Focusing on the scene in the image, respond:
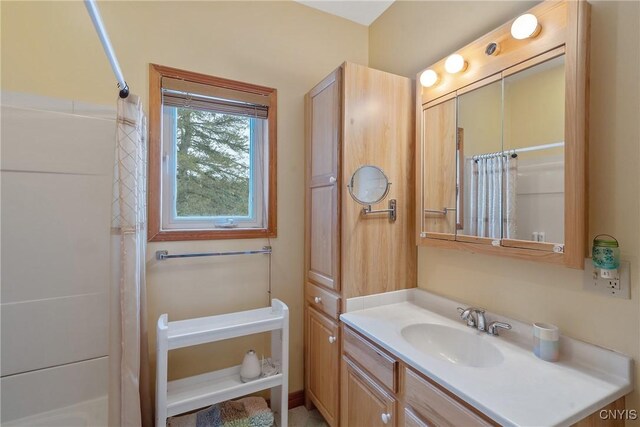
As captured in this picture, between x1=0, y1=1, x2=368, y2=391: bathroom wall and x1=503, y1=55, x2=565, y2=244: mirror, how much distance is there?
1199 millimetres

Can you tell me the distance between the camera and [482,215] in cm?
130

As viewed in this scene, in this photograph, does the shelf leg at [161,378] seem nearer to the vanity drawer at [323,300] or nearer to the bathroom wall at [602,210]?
the vanity drawer at [323,300]

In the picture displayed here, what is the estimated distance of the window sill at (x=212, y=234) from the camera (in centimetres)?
159

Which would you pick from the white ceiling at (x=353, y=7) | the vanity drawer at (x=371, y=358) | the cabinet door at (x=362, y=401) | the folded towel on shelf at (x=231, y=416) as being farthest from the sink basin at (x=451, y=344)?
the white ceiling at (x=353, y=7)

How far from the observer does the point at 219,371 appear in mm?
1650

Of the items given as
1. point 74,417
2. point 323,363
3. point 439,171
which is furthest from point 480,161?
point 74,417

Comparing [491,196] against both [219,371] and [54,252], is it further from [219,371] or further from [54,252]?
[54,252]

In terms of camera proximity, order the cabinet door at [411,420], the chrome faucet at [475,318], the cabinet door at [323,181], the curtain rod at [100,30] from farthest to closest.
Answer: the cabinet door at [323,181], the chrome faucet at [475,318], the cabinet door at [411,420], the curtain rod at [100,30]

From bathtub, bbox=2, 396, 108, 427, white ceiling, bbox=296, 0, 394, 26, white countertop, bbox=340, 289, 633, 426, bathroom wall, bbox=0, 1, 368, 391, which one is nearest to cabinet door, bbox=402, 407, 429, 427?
white countertop, bbox=340, 289, 633, 426

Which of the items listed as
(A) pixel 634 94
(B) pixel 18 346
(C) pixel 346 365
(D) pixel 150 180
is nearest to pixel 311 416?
(C) pixel 346 365

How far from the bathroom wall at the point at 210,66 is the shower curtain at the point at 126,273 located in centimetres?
33

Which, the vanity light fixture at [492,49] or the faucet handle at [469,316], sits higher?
the vanity light fixture at [492,49]

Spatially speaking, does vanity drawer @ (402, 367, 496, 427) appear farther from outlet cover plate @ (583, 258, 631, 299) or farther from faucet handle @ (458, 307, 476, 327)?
outlet cover plate @ (583, 258, 631, 299)

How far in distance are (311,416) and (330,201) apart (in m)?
1.38
